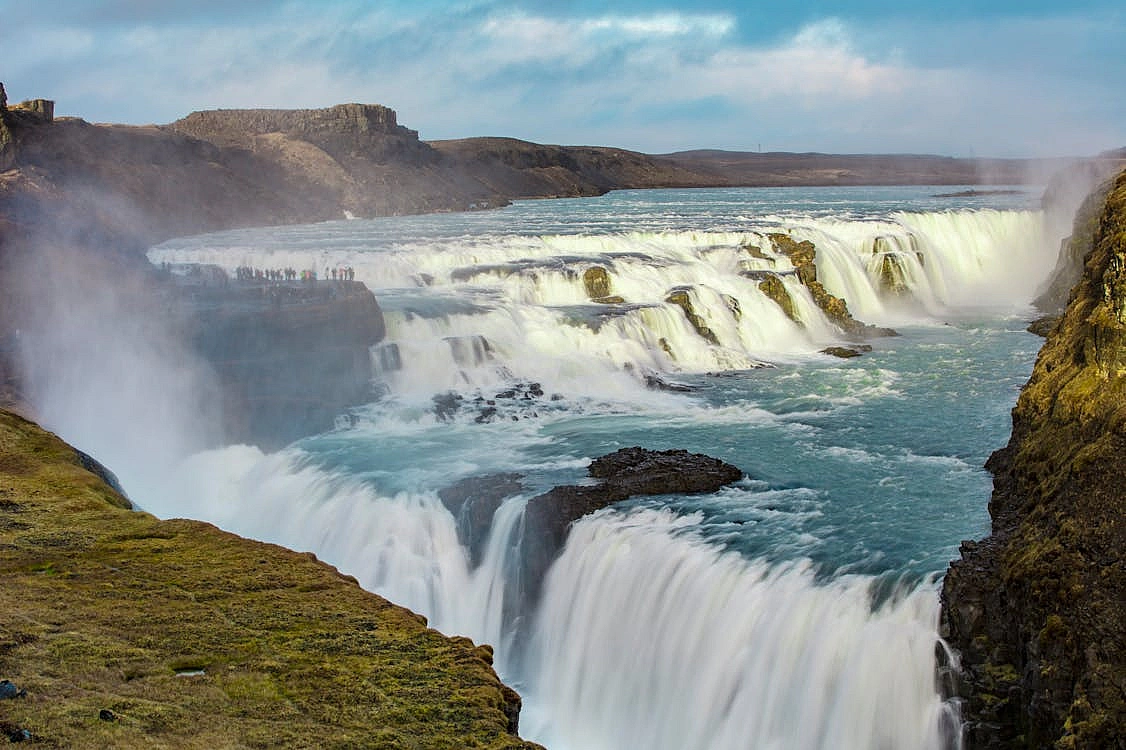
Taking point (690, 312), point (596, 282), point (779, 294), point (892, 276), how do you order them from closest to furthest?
point (690, 312) → point (596, 282) → point (779, 294) → point (892, 276)

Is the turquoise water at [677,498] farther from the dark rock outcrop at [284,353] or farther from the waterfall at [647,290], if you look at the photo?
the dark rock outcrop at [284,353]

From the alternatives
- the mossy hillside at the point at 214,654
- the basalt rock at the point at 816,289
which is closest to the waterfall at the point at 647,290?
the basalt rock at the point at 816,289

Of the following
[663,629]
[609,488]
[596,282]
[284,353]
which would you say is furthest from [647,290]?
[663,629]

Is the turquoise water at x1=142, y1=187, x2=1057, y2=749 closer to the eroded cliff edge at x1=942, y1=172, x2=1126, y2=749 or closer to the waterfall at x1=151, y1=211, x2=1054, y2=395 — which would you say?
the waterfall at x1=151, y1=211, x2=1054, y2=395

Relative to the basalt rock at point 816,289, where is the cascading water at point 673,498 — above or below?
below

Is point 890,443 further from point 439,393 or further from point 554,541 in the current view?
point 439,393

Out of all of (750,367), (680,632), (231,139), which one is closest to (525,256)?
(750,367)

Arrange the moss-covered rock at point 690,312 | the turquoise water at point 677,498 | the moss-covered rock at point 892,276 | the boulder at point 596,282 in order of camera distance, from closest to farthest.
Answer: the turquoise water at point 677,498, the moss-covered rock at point 690,312, the boulder at point 596,282, the moss-covered rock at point 892,276

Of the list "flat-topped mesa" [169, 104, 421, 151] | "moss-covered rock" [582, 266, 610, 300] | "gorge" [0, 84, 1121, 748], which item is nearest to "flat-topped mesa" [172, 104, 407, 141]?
"flat-topped mesa" [169, 104, 421, 151]

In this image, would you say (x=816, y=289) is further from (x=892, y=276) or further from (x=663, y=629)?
(x=663, y=629)
